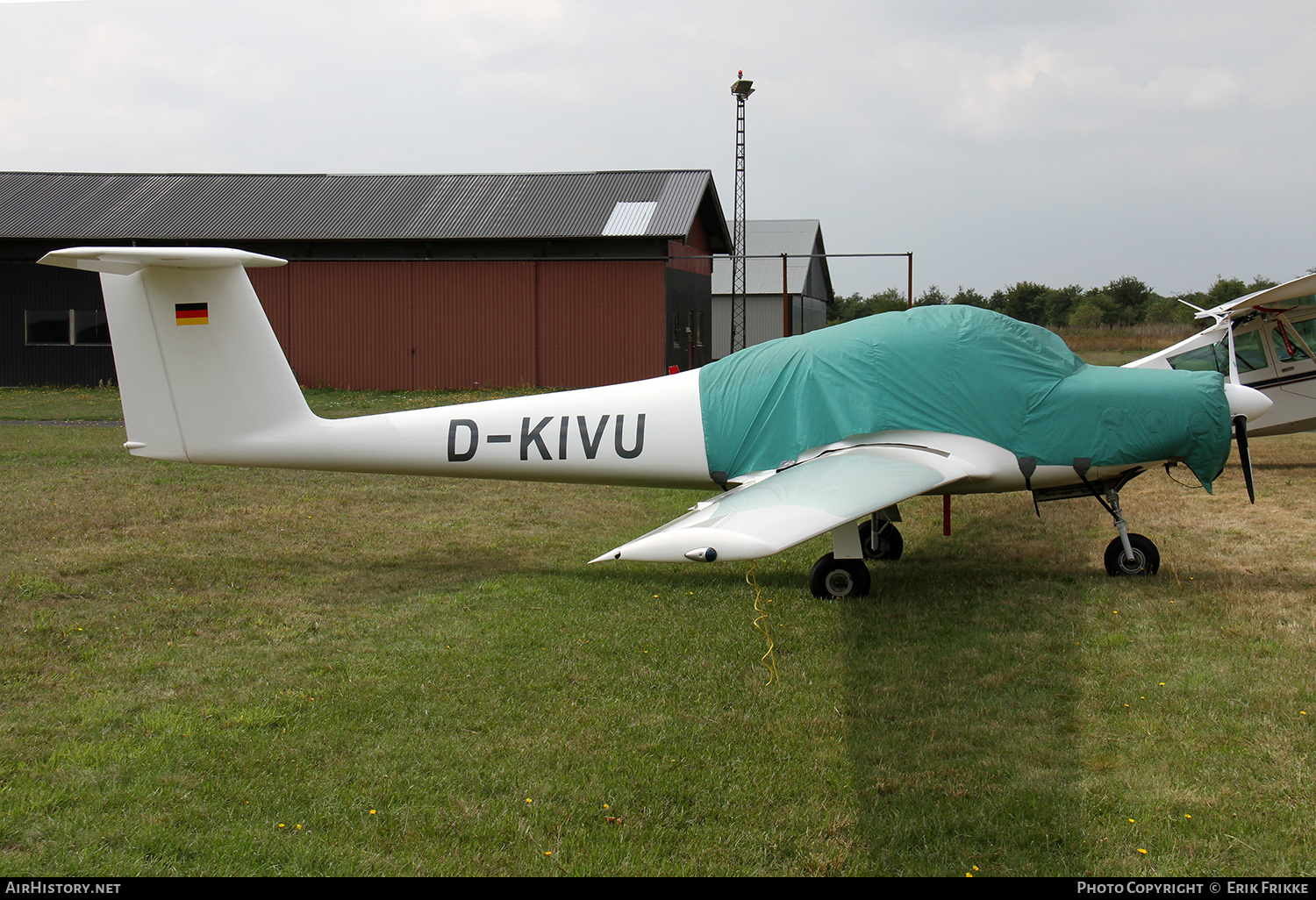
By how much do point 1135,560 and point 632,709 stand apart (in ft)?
16.1

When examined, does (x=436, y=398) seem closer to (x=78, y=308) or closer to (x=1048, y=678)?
(x=78, y=308)

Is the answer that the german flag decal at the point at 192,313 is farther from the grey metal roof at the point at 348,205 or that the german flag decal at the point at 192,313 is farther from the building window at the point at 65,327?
the building window at the point at 65,327

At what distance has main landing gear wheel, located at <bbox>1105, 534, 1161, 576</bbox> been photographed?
7.86 metres

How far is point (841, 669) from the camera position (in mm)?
5773

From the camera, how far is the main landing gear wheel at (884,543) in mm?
8844

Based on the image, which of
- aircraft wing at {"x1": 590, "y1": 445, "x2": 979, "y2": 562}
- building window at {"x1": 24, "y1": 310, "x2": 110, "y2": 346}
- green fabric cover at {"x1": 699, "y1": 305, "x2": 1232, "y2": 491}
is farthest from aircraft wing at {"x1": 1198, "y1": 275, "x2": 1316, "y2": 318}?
building window at {"x1": 24, "y1": 310, "x2": 110, "y2": 346}

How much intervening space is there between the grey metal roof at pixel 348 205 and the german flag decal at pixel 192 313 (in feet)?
60.8

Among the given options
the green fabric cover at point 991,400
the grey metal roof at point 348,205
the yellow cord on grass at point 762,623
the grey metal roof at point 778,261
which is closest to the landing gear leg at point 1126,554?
the green fabric cover at point 991,400

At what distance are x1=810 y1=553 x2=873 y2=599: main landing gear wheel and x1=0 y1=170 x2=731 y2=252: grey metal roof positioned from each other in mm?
19053

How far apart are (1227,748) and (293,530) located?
8.07m

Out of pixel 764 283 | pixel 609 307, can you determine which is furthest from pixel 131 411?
pixel 764 283

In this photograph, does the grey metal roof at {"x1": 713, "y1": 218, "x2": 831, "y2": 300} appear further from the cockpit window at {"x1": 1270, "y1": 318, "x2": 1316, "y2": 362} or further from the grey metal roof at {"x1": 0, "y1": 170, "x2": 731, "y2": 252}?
the cockpit window at {"x1": 1270, "y1": 318, "x2": 1316, "y2": 362}

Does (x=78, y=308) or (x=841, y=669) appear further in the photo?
(x=78, y=308)

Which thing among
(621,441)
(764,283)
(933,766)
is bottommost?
(933,766)
